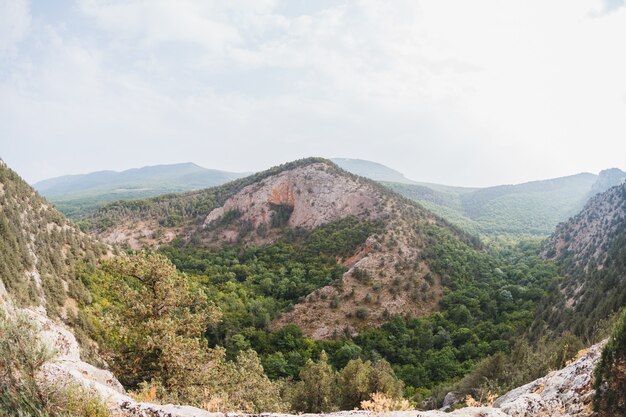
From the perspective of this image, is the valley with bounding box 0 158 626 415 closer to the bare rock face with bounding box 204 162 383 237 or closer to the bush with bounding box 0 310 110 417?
the bare rock face with bounding box 204 162 383 237

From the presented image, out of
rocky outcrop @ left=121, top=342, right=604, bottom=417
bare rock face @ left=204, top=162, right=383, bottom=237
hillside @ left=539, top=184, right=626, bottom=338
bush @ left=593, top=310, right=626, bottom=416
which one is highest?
bare rock face @ left=204, top=162, right=383, bottom=237

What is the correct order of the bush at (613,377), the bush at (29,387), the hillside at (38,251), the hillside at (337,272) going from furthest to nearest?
the hillside at (337,272)
the hillside at (38,251)
the bush at (613,377)
the bush at (29,387)

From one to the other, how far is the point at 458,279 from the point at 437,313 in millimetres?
12614

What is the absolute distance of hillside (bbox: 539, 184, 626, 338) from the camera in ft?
133

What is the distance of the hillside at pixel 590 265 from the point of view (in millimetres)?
40656

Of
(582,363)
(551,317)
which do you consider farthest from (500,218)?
(582,363)

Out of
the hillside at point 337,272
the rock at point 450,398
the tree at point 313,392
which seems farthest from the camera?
the hillside at point 337,272

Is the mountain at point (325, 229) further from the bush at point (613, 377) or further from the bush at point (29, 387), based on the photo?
the bush at point (29, 387)

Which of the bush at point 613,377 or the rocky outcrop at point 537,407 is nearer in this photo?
the bush at point 613,377

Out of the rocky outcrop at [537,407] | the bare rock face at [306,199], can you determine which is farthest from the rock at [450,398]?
the bare rock face at [306,199]

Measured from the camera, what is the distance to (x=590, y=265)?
209ft

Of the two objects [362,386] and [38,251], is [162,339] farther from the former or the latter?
[38,251]

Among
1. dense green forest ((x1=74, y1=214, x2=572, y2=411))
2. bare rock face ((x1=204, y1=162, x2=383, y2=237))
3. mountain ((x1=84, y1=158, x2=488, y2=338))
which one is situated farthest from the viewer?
bare rock face ((x1=204, y1=162, x2=383, y2=237))

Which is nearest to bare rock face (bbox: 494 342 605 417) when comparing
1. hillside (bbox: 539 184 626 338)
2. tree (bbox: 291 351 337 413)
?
tree (bbox: 291 351 337 413)
